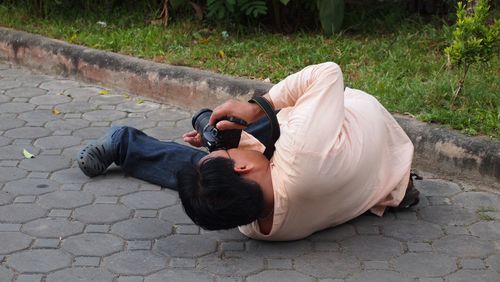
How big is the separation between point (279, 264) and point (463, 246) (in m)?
0.78

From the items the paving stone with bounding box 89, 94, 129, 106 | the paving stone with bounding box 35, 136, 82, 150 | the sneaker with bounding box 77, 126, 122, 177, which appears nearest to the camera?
the sneaker with bounding box 77, 126, 122, 177

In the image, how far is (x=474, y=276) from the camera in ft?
11.3

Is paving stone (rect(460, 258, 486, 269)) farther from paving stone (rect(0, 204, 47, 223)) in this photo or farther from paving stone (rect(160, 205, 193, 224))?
paving stone (rect(0, 204, 47, 223))

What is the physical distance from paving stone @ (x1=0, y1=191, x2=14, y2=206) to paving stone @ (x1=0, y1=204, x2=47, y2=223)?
50 mm

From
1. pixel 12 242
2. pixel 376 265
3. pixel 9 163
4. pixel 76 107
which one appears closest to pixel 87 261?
pixel 12 242

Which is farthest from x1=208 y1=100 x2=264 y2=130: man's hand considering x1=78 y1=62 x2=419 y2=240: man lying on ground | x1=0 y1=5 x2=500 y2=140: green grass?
x1=0 y1=5 x2=500 y2=140: green grass

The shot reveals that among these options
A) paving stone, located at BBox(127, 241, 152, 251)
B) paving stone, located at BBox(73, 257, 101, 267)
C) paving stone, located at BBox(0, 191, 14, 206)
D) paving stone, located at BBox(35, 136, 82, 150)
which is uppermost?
paving stone, located at BBox(73, 257, 101, 267)

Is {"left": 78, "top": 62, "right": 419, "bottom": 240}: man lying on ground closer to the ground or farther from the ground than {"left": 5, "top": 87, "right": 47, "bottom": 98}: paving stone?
farther from the ground

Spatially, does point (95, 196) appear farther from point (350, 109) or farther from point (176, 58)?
point (176, 58)

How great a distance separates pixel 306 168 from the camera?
346 centimetres

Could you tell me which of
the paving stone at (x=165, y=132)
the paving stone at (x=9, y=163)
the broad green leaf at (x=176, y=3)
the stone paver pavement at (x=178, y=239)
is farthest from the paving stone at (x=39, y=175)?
the broad green leaf at (x=176, y=3)

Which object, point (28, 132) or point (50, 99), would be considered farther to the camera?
point (50, 99)

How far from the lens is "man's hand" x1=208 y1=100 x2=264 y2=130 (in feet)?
12.0

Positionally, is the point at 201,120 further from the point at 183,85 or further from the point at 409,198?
the point at 183,85
